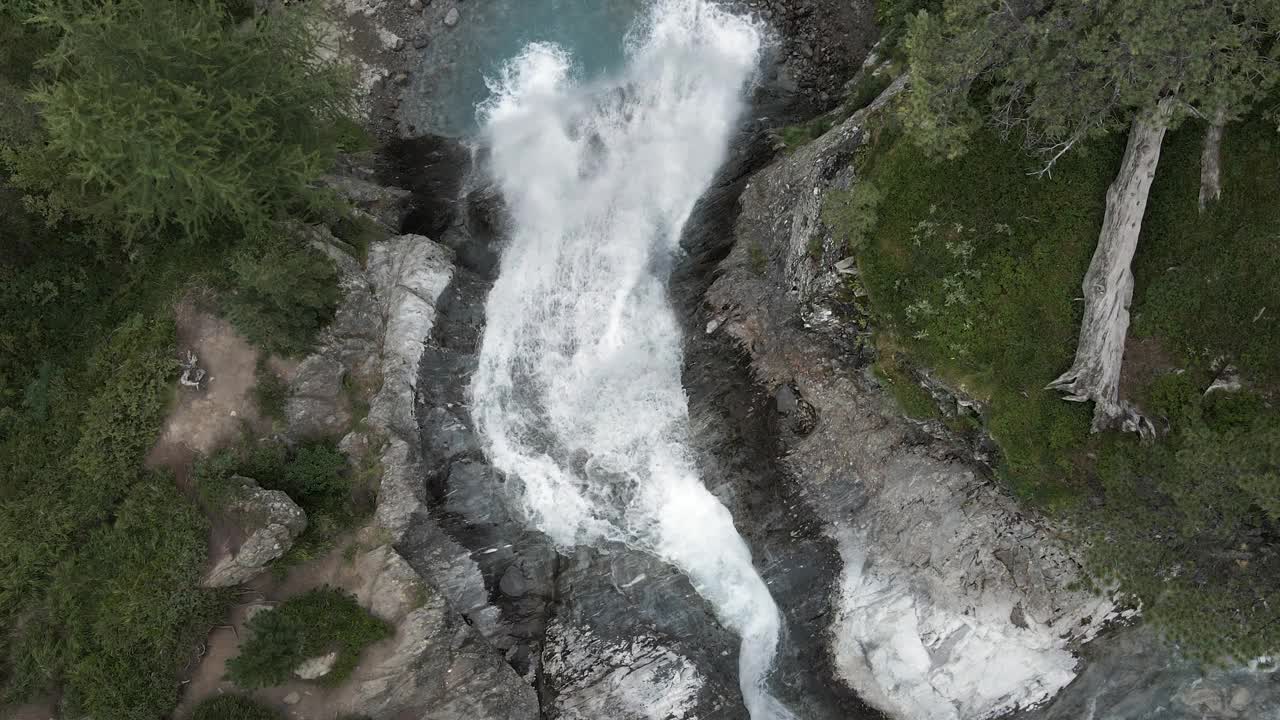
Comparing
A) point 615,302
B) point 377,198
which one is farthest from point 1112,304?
point 377,198

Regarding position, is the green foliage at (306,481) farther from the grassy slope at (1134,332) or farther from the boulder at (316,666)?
the grassy slope at (1134,332)

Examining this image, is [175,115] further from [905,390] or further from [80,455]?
[905,390]

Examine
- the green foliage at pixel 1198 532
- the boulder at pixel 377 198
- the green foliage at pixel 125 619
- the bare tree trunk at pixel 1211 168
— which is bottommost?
the green foliage at pixel 1198 532

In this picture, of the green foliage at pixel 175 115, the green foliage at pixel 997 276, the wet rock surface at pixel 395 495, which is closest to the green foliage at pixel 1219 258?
the green foliage at pixel 997 276

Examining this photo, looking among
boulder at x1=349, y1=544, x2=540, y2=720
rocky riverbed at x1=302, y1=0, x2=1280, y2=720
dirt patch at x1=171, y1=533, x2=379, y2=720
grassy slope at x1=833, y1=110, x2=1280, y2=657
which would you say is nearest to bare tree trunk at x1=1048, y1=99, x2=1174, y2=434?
grassy slope at x1=833, y1=110, x2=1280, y2=657

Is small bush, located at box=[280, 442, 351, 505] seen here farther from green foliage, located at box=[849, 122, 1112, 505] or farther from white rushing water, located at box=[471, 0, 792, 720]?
green foliage, located at box=[849, 122, 1112, 505]

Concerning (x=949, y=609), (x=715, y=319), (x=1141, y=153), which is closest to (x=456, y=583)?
(x=715, y=319)
